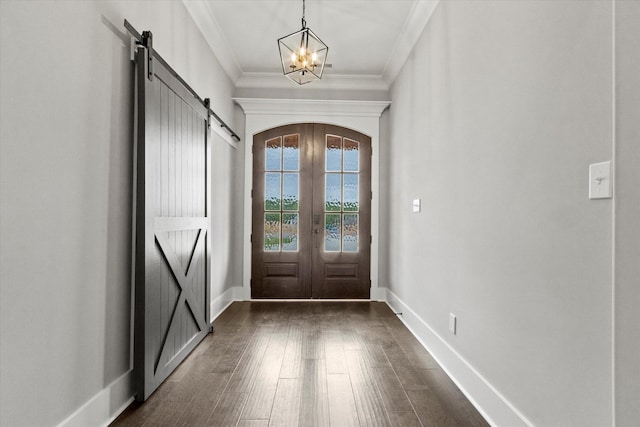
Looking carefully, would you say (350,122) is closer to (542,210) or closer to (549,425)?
(542,210)

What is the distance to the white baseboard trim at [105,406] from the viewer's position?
6.08 feet

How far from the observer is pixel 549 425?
1.65 meters

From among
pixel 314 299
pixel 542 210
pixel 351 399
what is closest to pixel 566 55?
pixel 542 210

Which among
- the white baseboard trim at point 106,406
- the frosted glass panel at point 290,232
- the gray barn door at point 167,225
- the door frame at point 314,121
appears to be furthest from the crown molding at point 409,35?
the white baseboard trim at point 106,406

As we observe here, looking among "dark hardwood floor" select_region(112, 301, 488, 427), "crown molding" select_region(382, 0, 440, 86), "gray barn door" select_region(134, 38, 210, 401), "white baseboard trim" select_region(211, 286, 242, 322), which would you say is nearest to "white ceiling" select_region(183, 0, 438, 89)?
"crown molding" select_region(382, 0, 440, 86)

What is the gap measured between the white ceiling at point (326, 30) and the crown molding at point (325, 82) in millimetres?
32

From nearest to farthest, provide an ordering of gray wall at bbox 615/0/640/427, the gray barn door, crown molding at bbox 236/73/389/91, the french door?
gray wall at bbox 615/0/640/427, the gray barn door, crown molding at bbox 236/73/389/91, the french door

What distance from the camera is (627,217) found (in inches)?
46.4

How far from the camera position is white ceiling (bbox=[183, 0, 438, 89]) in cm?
354

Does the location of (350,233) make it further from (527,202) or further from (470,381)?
(527,202)

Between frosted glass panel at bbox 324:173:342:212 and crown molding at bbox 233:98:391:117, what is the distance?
32.6 inches

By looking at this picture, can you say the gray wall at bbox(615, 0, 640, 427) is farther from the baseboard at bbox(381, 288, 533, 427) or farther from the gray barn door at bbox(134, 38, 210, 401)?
the gray barn door at bbox(134, 38, 210, 401)

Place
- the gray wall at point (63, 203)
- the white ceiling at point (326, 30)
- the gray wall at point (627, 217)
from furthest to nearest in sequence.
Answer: the white ceiling at point (326, 30)
the gray wall at point (63, 203)
the gray wall at point (627, 217)

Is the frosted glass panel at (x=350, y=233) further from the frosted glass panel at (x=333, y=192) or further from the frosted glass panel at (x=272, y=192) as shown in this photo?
the frosted glass panel at (x=272, y=192)
